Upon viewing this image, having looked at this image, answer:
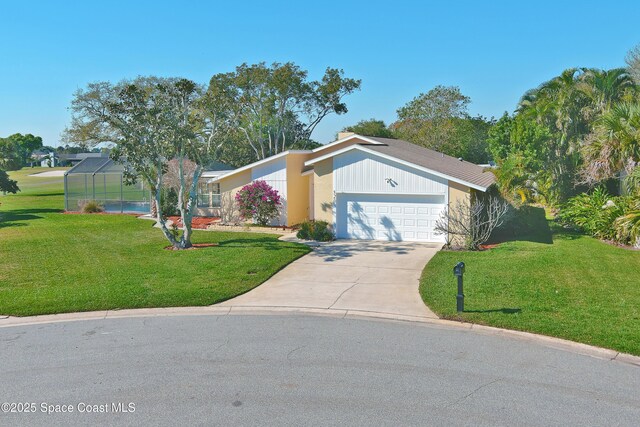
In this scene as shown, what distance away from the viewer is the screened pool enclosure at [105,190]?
3278 centimetres

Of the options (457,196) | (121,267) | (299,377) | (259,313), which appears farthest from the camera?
(457,196)

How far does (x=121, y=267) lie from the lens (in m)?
15.3

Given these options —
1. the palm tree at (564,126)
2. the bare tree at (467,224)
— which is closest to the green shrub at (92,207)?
the bare tree at (467,224)

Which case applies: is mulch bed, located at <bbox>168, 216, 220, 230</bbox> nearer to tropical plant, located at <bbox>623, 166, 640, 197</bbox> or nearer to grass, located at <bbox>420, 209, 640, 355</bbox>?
grass, located at <bbox>420, 209, 640, 355</bbox>

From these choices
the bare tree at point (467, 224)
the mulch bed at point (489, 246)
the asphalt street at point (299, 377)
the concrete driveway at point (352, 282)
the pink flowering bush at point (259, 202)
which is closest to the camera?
the asphalt street at point (299, 377)

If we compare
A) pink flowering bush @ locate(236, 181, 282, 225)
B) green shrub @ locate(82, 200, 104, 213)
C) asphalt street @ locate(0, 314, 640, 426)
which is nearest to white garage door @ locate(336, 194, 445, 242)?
pink flowering bush @ locate(236, 181, 282, 225)

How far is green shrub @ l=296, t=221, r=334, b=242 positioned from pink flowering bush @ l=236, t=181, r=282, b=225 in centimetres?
315

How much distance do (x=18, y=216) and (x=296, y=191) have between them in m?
17.5

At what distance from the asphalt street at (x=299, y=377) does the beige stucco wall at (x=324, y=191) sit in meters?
11.3

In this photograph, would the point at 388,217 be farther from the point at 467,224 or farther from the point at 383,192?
the point at 467,224

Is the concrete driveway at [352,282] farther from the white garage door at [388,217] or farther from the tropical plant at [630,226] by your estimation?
the tropical plant at [630,226]

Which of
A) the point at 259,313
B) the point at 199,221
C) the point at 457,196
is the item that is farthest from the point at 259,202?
the point at 259,313

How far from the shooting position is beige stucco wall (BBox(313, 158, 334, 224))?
2119 centimetres

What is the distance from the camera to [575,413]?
6.41 meters
